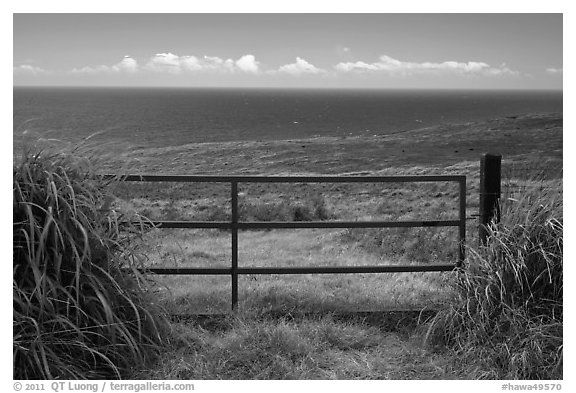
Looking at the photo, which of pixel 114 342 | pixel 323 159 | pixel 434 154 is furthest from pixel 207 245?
pixel 434 154

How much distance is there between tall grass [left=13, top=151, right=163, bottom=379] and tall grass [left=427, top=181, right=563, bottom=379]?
1950mm

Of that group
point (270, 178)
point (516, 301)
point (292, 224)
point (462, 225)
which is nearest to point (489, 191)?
point (462, 225)

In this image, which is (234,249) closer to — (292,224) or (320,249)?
(292,224)

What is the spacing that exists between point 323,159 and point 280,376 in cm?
1221

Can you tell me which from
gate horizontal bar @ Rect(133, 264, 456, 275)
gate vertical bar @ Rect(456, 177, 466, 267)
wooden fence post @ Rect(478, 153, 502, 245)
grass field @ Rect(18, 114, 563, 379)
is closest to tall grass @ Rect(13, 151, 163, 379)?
grass field @ Rect(18, 114, 563, 379)

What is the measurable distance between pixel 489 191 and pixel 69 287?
2979 millimetres

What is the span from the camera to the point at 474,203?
38.1ft

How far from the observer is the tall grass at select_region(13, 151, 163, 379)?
372 centimetres

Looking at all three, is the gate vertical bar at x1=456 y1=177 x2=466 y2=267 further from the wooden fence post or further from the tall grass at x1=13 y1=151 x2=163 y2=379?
the tall grass at x1=13 y1=151 x2=163 y2=379

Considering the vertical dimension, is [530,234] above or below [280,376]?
above

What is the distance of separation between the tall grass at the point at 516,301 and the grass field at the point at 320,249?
0.11 metres

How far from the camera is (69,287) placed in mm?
3875

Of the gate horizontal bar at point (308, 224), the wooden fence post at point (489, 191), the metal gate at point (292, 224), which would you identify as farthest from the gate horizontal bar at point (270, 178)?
the gate horizontal bar at point (308, 224)
